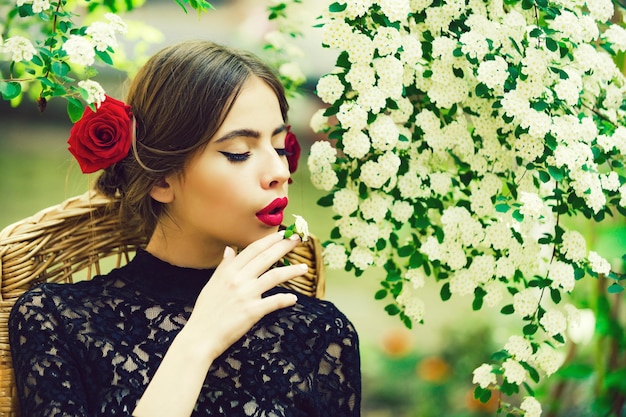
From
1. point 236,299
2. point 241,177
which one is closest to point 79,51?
point 241,177

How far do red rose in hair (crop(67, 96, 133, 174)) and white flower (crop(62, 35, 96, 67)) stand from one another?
206 mm

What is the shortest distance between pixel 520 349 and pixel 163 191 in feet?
2.62

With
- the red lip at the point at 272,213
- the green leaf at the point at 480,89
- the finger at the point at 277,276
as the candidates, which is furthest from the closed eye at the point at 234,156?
the green leaf at the point at 480,89

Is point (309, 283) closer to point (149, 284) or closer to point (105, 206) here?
point (149, 284)

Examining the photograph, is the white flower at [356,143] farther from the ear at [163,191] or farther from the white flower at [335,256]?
the ear at [163,191]

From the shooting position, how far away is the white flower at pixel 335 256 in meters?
1.59

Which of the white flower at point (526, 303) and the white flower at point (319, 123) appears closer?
the white flower at point (526, 303)

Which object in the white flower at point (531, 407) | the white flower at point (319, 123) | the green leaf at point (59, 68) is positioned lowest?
the white flower at point (531, 407)

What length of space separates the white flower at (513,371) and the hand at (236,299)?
48cm

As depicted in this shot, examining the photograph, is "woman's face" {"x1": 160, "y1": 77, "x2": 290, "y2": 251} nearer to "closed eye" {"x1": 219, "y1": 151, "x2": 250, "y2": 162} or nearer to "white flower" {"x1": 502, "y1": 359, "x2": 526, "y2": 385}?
"closed eye" {"x1": 219, "y1": 151, "x2": 250, "y2": 162}

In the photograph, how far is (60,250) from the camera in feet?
5.20

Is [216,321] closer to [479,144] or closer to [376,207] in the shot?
[376,207]

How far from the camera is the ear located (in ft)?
→ 4.71

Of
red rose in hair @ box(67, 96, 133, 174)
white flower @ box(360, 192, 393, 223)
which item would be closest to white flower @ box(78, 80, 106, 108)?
red rose in hair @ box(67, 96, 133, 174)
